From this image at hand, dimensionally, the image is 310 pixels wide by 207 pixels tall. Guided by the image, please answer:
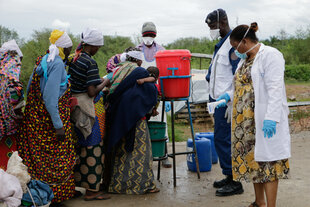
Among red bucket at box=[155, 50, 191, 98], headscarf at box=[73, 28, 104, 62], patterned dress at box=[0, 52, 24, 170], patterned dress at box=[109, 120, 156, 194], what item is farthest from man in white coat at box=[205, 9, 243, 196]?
patterned dress at box=[0, 52, 24, 170]

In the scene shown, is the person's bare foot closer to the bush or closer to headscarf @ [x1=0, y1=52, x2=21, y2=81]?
headscarf @ [x1=0, y1=52, x2=21, y2=81]

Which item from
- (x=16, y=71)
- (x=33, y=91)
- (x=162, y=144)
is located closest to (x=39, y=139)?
(x=33, y=91)

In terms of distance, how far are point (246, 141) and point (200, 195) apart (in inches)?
48.8

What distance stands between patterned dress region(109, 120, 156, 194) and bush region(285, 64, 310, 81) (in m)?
21.6

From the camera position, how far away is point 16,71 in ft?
11.7

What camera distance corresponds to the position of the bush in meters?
23.0

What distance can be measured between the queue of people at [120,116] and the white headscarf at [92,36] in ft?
0.04

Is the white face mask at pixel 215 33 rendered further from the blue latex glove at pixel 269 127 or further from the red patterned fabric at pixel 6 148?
the red patterned fabric at pixel 6 148

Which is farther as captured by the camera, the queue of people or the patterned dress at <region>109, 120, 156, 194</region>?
the patterned dress at <region>109, 120, 156, 194</region>

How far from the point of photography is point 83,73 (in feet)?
12.1

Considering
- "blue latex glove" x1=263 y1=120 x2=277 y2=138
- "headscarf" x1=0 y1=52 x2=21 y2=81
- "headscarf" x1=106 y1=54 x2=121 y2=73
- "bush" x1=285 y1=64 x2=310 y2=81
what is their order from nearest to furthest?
1. "blue latex glove" x1=263 y1=120 x2=277 y2=138
2. "headscarf" x1=0 y1=52 x2=21 y2=81
3. "headscarf" x1=106 y1=54 x2=121 y2=73
4. "bush" x1=285 y1=64 x2=310 y2=81

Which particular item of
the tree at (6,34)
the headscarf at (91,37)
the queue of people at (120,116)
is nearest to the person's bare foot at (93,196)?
the queue of people at (120,116)

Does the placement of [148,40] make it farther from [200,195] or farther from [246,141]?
[246,141]

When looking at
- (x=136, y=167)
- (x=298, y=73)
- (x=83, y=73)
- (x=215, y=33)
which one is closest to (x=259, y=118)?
(x=215, y=33)
